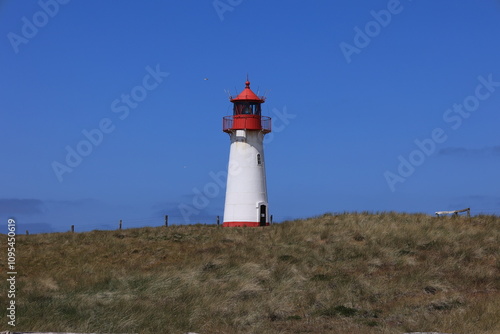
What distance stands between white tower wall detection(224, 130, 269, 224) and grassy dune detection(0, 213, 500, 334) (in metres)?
3.98

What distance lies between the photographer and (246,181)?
115 ft

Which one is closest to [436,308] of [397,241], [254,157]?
[397,241]

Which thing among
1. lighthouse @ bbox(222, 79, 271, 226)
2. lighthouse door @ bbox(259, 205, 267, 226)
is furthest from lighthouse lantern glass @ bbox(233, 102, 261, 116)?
lighthouse door @ bbox(259, 205, 267, 226)

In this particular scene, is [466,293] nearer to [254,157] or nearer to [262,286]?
[262,286]

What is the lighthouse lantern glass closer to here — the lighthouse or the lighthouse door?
the lighthouse

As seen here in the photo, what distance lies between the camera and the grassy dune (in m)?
12.1

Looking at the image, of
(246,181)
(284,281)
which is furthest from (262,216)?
(284,281)

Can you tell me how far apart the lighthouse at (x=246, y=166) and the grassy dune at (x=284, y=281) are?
13.3ft

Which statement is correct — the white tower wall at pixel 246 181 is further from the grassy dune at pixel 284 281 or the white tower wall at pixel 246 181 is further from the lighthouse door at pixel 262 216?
the grassy dune at pixel 284 281

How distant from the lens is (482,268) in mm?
19172

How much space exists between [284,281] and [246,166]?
18.4 metres

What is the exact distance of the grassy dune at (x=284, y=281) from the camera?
478 inches

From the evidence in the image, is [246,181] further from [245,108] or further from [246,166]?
[245,108]

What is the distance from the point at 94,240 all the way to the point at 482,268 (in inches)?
821
